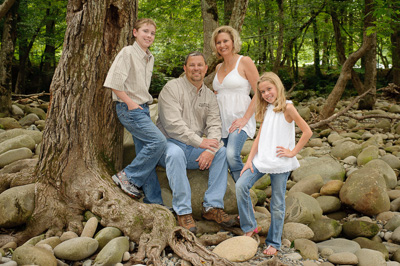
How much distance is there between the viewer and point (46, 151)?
388cm

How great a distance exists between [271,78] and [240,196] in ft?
3.97

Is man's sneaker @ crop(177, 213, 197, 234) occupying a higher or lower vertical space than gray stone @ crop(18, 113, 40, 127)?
lower

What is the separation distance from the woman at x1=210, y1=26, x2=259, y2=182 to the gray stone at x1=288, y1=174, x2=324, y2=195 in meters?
1.96

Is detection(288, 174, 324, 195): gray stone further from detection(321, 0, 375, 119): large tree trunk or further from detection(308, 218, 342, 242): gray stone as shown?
detection(321, 0, 375, 119): large tree trunk

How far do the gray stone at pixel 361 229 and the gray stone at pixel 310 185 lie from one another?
3.71 feet

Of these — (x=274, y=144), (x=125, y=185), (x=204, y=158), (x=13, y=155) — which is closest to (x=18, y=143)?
(x=13, y=155)

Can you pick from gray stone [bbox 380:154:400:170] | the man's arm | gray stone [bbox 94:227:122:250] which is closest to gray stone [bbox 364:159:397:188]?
gray stone [bbox 380:154:400:170]

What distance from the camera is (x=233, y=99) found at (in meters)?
4.05

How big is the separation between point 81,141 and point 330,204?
354 cm

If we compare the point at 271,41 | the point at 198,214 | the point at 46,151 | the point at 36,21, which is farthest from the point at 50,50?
the point at 198,214

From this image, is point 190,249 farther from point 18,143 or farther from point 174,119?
point 18,143

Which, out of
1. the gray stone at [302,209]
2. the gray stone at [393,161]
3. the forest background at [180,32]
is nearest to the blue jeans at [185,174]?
the gray stone at [302,209]

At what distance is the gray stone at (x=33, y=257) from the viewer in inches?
117

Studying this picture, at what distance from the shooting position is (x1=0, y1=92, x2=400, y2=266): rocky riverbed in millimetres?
3291
